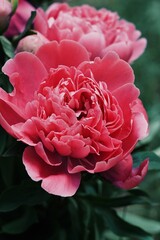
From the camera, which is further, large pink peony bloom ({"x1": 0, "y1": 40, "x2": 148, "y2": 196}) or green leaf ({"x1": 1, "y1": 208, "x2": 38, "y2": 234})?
green leaf ({"x1": 1, "y1": 208, "x2": 38, "y2": 234})

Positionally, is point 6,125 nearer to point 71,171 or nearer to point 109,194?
point 71,171

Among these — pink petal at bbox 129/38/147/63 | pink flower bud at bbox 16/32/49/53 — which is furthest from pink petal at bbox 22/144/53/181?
pink petal at bbox 129/38/147/63

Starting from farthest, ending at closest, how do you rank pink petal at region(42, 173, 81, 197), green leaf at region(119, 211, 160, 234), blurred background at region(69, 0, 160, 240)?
blurred background at region(69, 0, 160, 240), green leaf at region(119, 211, 160, 234), pink petal at region(42, 173, 81, 197)

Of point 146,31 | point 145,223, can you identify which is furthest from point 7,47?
point 146,31

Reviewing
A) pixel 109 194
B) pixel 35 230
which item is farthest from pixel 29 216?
pixel 109 194

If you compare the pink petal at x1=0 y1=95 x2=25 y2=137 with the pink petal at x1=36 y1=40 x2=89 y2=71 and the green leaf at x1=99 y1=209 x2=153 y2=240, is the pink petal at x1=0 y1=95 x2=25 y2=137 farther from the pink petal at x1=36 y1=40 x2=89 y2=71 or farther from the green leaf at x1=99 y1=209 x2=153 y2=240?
the green leaf at x1=99 y1=209 x2=153 y2=240

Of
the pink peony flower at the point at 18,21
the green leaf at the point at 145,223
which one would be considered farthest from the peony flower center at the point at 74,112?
the green leaf at the point at 145,223

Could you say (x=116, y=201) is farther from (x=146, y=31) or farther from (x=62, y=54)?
(x=146, y=31)
